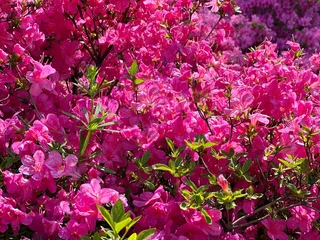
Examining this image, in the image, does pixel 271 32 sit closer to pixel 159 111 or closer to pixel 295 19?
pixel 295 19

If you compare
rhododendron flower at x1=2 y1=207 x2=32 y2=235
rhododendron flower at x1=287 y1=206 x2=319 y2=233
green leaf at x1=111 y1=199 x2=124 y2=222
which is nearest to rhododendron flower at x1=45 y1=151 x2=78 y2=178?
rhododendron flower at x1=2 y1=207 x2=32 y2=235

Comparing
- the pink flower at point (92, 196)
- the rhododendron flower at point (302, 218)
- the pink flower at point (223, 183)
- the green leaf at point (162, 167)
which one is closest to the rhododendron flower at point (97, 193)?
the pink flower at point (92, 196)

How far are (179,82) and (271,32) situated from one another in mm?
3874

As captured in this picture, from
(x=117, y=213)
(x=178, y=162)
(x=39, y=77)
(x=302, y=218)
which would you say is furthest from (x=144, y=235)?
(x=39, y=77)

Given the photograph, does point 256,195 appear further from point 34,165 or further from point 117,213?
point 34,165

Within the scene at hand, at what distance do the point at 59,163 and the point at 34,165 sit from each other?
8cm

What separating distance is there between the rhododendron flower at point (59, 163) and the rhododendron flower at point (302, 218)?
2.25 feet

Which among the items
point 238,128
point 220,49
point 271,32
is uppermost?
point 238,128

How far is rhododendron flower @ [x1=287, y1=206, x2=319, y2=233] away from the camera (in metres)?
1.66

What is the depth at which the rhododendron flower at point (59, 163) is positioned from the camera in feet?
5.01

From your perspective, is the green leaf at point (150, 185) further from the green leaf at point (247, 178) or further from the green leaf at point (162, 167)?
the green leaf at point (247, 178)

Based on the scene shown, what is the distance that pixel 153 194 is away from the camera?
5.24 feet

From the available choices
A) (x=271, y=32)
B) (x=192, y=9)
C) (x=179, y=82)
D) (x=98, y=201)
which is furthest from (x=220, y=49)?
(x=271, y=32)

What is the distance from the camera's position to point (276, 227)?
1652 millimetres
